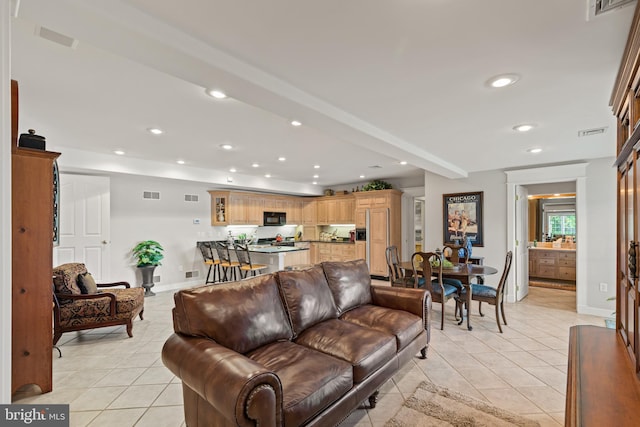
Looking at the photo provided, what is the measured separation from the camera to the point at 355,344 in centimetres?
220

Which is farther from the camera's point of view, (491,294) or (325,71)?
(491,294)

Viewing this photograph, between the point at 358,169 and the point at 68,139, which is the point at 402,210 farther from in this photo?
the point at 68,139

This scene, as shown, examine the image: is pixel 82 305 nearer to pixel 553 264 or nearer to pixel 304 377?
pixel 304 377

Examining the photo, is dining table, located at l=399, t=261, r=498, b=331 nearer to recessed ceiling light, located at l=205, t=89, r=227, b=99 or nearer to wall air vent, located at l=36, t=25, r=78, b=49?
recessed ceiling light, located at l=205, t=89, r=227, b=99

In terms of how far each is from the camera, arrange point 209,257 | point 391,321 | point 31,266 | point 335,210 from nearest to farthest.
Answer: point 31,266 → point 391,321 → point 209,257 → point 335,210

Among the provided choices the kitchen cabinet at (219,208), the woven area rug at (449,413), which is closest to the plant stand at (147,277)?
the kitchen cabinet at (219,208)

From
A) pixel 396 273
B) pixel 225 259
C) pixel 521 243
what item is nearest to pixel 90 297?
pixel 225 259

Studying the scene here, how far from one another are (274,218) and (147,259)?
3277 mm

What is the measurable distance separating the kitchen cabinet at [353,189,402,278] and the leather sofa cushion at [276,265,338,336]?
4618 millimetres

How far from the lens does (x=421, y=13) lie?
1.48m

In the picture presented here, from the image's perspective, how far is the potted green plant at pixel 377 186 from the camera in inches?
294

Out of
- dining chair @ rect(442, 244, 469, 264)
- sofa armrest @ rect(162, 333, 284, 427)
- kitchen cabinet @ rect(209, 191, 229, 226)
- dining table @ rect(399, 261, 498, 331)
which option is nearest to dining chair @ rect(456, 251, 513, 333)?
dining table @ rect(399, 261, 498, 331)

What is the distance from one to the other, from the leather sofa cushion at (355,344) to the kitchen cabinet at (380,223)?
192 inches

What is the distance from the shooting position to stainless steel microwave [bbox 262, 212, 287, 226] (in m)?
8.02
